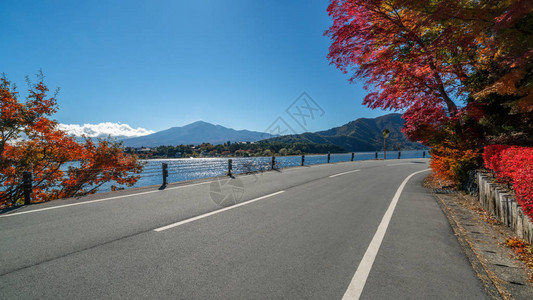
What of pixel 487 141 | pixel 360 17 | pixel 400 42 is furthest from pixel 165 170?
pixel 487 141

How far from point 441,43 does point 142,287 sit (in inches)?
332

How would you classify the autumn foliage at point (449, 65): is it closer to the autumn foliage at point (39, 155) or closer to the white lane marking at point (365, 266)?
the white lane marking at point (365, 266)

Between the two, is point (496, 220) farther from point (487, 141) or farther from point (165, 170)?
point (165, 170)

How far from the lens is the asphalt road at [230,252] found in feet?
7.54

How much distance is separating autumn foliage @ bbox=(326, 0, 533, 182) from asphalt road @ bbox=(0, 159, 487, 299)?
410 centimetres

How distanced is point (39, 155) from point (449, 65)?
19.5 meters

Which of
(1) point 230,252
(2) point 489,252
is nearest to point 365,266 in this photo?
(1) point 230,252

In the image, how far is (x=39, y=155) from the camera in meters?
10.8

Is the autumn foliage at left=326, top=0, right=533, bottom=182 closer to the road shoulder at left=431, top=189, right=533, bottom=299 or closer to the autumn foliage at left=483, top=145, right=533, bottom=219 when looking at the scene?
the autumn foliage at left=483, top=145, right=533, bottom=219

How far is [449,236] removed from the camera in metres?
3.88

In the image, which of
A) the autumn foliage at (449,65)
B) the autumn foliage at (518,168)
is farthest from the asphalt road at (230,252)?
the autumn foliage at (449,65)

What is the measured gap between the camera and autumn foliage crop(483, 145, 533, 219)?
10.7 feet

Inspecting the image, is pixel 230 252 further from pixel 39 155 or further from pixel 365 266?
pixel 39 155

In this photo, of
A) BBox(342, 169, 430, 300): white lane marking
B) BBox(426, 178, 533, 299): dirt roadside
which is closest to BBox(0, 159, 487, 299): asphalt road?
BBox(342, 169, 430, 300): white lane marking
